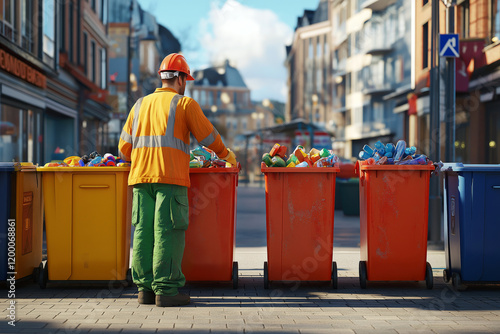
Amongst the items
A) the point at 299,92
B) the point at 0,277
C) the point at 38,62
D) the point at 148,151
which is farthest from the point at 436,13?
the point at 299,92

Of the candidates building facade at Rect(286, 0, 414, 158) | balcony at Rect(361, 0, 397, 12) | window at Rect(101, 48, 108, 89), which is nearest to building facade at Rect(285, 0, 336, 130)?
building facade at Rect(286, 0, 414, 158)

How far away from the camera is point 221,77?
11050cm

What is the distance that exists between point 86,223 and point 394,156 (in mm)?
2928

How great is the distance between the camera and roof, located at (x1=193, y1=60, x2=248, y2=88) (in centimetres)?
10900

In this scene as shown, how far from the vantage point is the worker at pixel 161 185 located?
4.93m

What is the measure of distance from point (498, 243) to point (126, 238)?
133 inches

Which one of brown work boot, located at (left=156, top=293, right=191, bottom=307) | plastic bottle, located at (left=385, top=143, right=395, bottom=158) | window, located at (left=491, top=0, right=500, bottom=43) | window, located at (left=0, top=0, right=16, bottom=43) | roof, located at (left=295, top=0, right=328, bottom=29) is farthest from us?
roof, located at (left=295, top=0, right=328, bottom=29)

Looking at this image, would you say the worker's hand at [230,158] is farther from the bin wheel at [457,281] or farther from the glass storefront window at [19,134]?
the glass storefront window at [19,134]

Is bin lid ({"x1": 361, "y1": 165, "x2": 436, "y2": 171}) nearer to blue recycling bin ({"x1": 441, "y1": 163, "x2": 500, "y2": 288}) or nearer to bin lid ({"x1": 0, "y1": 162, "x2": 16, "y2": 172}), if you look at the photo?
blue recycling bin ({"x1": 441, "y1": 163, "x2": 500, "y2": 288})

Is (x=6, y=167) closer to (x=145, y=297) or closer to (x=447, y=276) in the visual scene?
(x=145, y=297)

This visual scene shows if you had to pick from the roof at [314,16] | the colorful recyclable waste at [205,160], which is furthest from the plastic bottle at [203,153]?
the roof at [314,16]

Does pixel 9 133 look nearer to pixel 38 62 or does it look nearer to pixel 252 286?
pixel 38 62

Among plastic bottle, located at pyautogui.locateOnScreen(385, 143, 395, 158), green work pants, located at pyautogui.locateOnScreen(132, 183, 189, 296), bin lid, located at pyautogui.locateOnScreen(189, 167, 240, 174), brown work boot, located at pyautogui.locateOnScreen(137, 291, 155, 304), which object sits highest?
plastic bottle, located at pyautogui.locateOnScreen(385, 143, 395, 158)

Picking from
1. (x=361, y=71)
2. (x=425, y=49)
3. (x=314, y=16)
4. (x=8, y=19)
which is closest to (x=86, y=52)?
(x=8, y=19)
